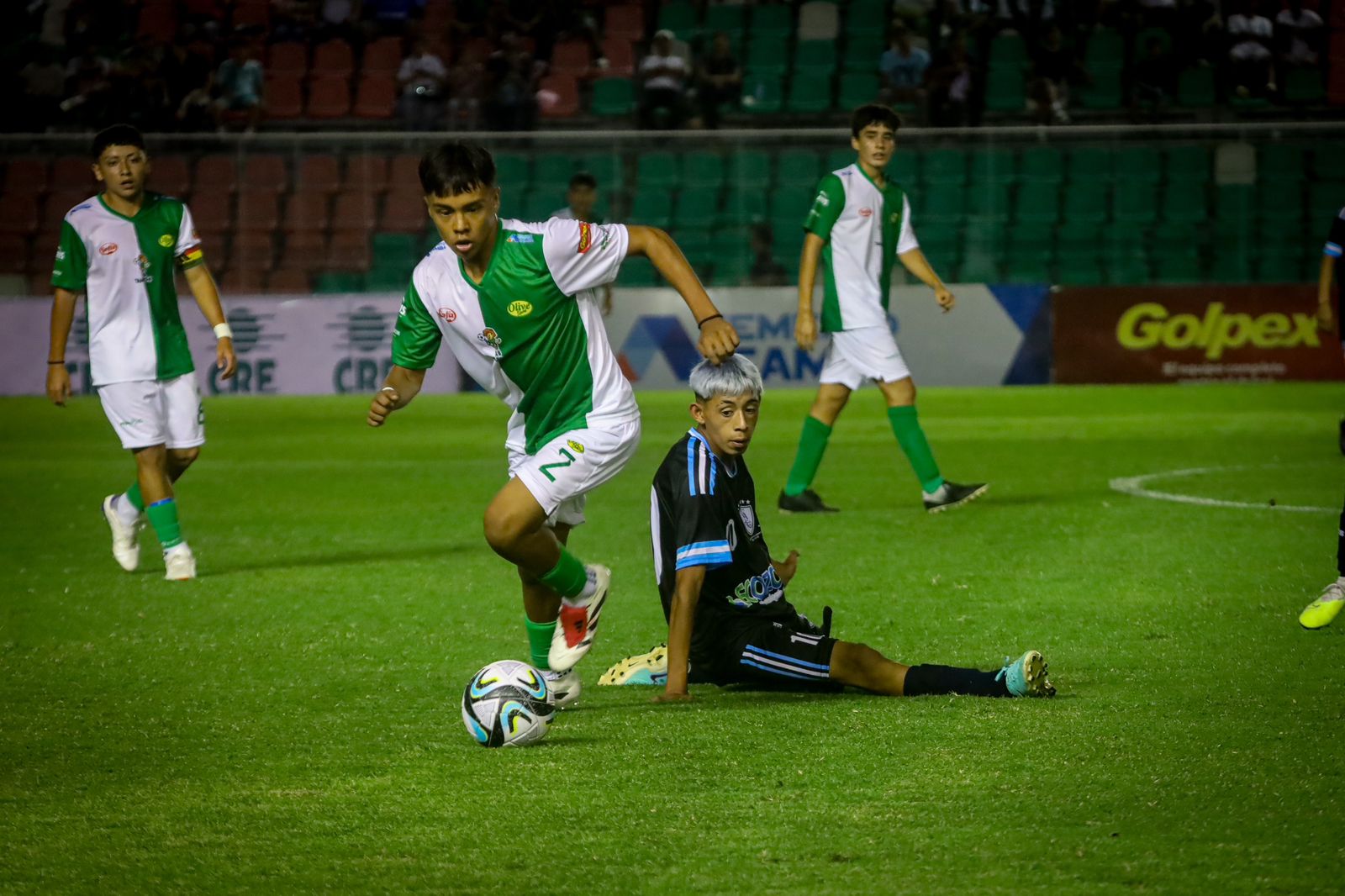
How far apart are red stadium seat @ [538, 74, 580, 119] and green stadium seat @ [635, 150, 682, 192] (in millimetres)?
3045

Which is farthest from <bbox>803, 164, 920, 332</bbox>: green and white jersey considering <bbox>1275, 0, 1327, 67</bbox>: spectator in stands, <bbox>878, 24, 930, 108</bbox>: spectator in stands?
<bbox>1275, 0, 1327, 67</bbox>: spectator in stands

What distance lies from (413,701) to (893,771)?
1.71 metres

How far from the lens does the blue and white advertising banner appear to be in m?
19.5

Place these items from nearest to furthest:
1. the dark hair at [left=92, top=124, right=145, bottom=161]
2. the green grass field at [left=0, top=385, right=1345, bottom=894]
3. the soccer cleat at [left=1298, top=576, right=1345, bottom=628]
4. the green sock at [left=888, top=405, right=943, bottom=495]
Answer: the green grass field at [left=0, top=385, right=1345, bottom=894] → the soccer cleat at [left=1298, top=576, right=1345, bottom=628] → the dark hair at [left=92, top=124, right=145, bottom=161] → the green sock at [left=888, top=405, right=943, bottom=495]

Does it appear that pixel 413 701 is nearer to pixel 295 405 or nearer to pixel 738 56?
pixel 295 405

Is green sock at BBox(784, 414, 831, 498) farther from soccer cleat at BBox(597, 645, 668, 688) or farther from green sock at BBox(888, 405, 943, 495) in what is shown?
soccer cleat at BBox(597, 645, 668, 688)

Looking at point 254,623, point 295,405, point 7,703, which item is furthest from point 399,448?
point 7,703

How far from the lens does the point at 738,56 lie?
2308cm

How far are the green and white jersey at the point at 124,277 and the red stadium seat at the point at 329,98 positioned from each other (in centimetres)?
1526

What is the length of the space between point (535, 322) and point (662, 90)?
54.6ft

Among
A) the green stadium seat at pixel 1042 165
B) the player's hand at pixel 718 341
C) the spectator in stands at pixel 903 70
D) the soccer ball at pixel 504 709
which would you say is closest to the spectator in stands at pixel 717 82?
the spectator in stands at pixel 903 70

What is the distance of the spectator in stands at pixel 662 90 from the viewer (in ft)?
69.6

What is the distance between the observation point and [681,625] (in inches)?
194

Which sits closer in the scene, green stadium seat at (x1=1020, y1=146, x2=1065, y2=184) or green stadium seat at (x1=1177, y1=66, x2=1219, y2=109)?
green stadium seat at (x1=1020, y1=146, x2=1065, y2=184)
